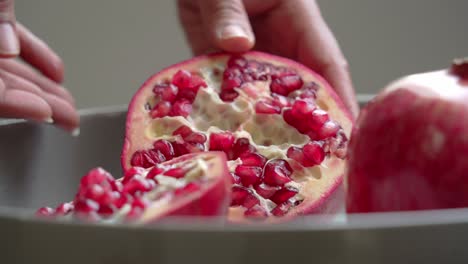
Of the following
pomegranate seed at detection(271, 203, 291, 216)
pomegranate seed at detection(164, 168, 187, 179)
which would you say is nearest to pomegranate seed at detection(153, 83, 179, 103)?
pomegranate seed at detection(271, 203, 291, 216)

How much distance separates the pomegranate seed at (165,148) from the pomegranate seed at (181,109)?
0.04m

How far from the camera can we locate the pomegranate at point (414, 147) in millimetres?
554

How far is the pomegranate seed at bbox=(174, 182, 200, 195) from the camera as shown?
57 cm

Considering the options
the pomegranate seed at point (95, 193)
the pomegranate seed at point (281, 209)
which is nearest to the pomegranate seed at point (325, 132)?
the pomegranate seed at point (281, 209)

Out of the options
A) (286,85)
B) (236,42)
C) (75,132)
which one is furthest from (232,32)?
(75,132)

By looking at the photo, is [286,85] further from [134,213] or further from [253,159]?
[134,213]

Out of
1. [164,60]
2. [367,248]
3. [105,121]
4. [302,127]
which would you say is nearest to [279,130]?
[302,127]

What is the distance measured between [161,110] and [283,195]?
7.5 inches

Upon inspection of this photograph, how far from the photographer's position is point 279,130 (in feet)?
2.98

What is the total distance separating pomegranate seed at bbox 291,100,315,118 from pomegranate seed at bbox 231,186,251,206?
0.39 feet

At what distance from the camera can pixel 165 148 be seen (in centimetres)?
89

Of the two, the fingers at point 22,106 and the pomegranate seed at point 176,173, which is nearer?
the pomegranate seed at point 176,173

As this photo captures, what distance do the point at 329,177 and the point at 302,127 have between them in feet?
0.26

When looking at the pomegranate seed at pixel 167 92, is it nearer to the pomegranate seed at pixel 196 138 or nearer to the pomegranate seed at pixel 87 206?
the pomegranate seed at pixel 196 138
